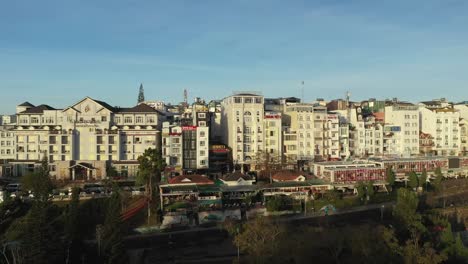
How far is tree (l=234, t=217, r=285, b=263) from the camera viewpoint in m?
27.1

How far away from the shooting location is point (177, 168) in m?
57.4

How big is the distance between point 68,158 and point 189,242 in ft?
94.9

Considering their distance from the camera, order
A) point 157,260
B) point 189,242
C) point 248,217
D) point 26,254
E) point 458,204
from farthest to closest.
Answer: point 458,204, point 248,217, point 189,242, point 157,260, point 26,254

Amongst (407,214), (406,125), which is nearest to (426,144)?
(406,125)

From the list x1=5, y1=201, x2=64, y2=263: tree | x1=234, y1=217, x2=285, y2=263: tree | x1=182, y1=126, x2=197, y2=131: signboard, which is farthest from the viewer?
A: x1=182, y1=126, x2=197, y2=131: signboard

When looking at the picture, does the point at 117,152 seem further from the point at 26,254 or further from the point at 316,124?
the point at 26,254

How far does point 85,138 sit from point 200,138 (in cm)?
1555

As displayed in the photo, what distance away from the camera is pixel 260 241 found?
27.7 meters

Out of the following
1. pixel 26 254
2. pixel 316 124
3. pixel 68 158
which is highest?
pixel 316 124

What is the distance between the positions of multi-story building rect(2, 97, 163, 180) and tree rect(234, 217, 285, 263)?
32.1m

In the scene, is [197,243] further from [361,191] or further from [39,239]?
[361,191]

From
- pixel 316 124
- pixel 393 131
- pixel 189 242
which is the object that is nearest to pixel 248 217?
pixel 189 242

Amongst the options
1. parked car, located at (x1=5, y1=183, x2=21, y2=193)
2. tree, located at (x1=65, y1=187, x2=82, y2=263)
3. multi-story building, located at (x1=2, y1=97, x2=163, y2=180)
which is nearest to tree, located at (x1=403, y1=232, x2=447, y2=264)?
tree, located at (x1=65, y1=187, x2=82, y2=263)

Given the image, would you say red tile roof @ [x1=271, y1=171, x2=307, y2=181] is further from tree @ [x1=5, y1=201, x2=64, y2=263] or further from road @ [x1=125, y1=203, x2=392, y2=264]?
tree @ [x1=5, y1=201, x2=64, y2=263]
